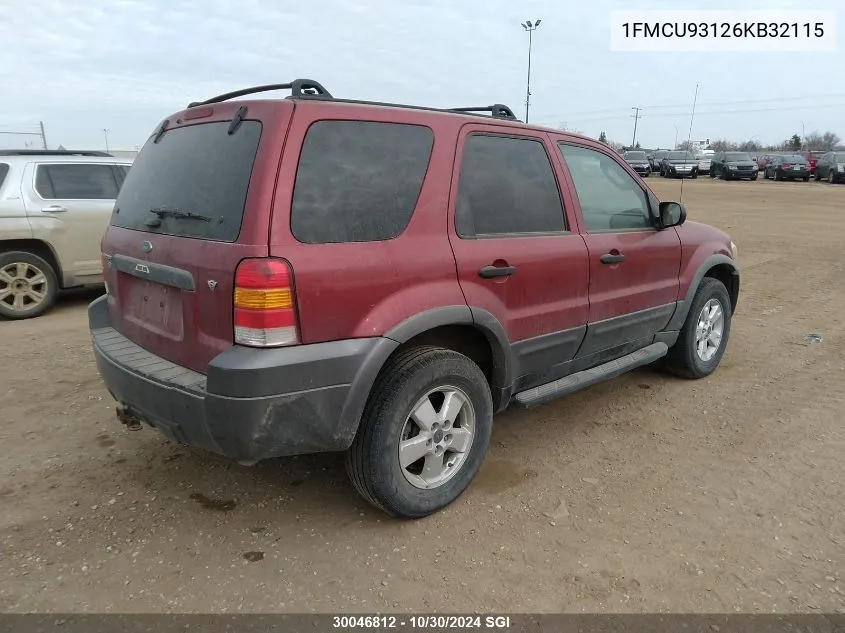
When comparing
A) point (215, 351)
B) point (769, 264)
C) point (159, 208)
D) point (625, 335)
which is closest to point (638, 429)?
point (625, 335)

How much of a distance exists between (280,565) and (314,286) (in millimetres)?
1179

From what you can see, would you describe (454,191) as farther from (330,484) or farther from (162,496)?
(162,496)

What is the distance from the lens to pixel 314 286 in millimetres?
2402

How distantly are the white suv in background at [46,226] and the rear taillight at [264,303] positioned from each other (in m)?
4.93

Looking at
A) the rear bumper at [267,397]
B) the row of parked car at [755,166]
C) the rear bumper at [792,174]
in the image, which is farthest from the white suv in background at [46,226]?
the rear bumper at [792,174]

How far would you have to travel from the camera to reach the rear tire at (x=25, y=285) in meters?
6.27

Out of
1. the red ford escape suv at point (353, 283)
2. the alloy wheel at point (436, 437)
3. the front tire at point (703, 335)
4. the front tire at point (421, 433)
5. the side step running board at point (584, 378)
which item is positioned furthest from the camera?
the front tire at point (703, 335)

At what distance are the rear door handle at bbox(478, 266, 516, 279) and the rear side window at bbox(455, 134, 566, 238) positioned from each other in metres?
0.18

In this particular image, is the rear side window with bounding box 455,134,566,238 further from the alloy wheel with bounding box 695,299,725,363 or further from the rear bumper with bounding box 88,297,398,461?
the alloy wheel with bounding box 695,299,725,363

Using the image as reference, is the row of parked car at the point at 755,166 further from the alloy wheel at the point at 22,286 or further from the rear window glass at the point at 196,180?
the rear window glass at the point at 196,180

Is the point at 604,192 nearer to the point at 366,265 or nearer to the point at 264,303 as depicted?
the point at 366,265

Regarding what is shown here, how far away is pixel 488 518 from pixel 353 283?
1301mm

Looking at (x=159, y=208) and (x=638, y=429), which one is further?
(x=638, y=429)

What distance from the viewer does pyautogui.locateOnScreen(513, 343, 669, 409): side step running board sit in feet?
11.0
